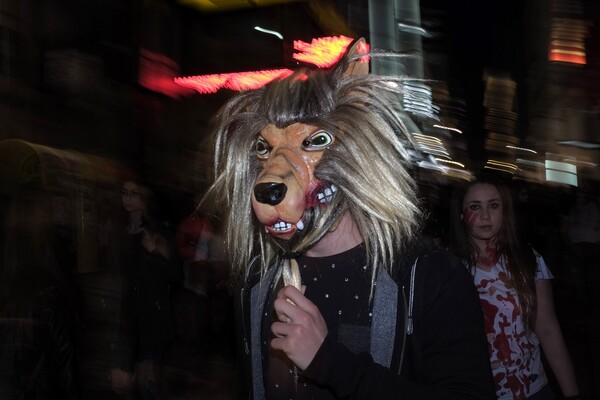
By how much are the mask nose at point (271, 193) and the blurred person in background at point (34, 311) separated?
2086mm

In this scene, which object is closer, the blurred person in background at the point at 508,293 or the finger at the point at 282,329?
the finger at the point at 282,329

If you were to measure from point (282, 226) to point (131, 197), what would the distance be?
3346mm

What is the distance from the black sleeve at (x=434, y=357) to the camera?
5.41 feet

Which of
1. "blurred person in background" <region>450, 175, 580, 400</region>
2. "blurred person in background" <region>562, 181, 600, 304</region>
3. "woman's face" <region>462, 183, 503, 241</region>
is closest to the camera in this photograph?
"blurred person in background" <region>450, 175, 580, 400</region>

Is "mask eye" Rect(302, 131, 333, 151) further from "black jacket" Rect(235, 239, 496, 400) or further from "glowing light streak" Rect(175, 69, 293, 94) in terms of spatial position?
"glowing light streak" Rect(175, 69, 293, 94)

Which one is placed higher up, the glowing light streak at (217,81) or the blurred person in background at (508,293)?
the glowing light streak at (217,81)

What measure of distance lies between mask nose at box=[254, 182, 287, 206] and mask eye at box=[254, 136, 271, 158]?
190 millimetres

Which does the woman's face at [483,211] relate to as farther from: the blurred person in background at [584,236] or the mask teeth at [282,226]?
the blurred person in background at [584,236]

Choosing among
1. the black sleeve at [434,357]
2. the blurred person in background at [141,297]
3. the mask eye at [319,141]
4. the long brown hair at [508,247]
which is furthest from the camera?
the blurred person in background at [141,297]

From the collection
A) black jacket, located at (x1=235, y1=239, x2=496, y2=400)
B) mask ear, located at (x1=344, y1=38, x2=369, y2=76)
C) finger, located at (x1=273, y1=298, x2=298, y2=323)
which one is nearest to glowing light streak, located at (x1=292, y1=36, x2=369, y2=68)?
mask ear, located at (x1=344, y1=38, x2=369, y2=76)

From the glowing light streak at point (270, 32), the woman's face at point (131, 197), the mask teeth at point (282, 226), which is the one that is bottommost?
the mask teeth at point (282, 226)

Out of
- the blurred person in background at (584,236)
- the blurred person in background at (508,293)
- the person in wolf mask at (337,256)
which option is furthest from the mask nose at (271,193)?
the blurred person in background at (584,236)

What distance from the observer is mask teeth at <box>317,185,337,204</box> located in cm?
189

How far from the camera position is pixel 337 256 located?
6.47ft
